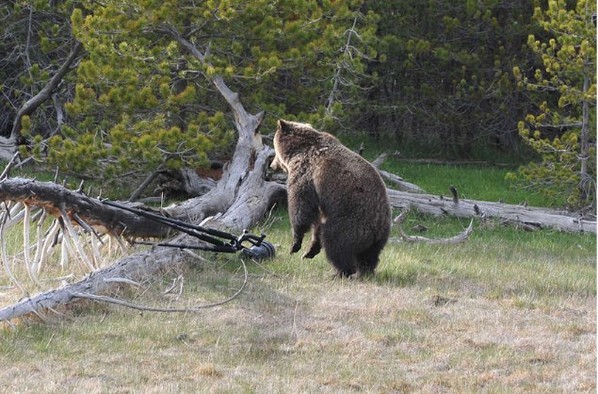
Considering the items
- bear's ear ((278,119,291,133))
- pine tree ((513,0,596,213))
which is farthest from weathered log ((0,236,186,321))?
pine tree ((513,0,596,213))

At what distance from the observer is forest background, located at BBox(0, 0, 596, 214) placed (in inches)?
488

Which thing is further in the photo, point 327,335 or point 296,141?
point 296,141

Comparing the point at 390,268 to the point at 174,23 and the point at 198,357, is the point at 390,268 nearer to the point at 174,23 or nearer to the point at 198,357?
the point at 198,357

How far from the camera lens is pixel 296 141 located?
9.41 metres

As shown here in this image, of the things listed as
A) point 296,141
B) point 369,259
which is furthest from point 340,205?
point 296,141

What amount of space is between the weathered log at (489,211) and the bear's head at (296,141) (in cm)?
382

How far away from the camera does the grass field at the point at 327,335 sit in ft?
20.3

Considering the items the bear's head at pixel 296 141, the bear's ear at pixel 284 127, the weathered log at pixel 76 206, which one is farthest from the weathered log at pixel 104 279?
the bear's ear at pixel 284 127

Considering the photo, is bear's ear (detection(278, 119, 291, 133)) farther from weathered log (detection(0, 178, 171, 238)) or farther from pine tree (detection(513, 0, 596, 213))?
pine tree (detection(513, 0, 596, 213))

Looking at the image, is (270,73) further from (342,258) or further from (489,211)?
(342,258)

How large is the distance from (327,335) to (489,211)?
634cm

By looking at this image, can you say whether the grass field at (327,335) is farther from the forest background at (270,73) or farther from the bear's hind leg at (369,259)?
the forest background at (270,73)

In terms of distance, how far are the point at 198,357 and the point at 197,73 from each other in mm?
7616

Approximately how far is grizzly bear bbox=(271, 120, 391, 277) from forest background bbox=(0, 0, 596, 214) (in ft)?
11.1
